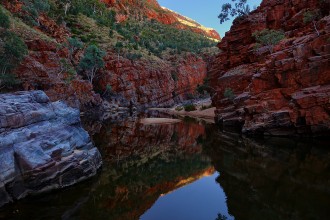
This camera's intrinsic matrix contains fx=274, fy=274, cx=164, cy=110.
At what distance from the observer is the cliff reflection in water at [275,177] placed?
12.2 meters

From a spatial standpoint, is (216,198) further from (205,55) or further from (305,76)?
(205,55)

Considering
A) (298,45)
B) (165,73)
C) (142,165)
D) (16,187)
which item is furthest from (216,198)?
(165,73)

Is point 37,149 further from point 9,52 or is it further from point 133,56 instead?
point 133,56

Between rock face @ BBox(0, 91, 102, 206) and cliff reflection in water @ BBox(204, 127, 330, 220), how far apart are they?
8.81 meters

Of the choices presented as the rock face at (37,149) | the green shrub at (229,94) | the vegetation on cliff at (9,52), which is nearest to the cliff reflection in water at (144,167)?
the rock face at (37,149)

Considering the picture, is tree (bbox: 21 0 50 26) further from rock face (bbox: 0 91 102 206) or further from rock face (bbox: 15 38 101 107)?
rock face (bbox: 0 91 102 206)

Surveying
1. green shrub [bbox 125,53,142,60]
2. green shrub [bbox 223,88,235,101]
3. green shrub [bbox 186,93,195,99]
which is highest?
green shrub [bbox 125,53,142,60]

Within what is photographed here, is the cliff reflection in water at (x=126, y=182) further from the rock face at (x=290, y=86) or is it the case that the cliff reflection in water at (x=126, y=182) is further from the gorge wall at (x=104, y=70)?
the gorge wall at (x=104, y=70)

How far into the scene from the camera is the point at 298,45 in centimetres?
3259

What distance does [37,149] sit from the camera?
14484 mm

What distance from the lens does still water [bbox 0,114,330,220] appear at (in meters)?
12.3

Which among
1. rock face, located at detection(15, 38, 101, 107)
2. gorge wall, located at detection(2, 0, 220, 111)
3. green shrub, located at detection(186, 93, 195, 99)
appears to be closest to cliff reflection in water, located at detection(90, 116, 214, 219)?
rock face, located at detection(15, 38, 101, 107)

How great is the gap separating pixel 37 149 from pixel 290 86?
93.8 ft

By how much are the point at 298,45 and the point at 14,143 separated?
31483 millimetres
